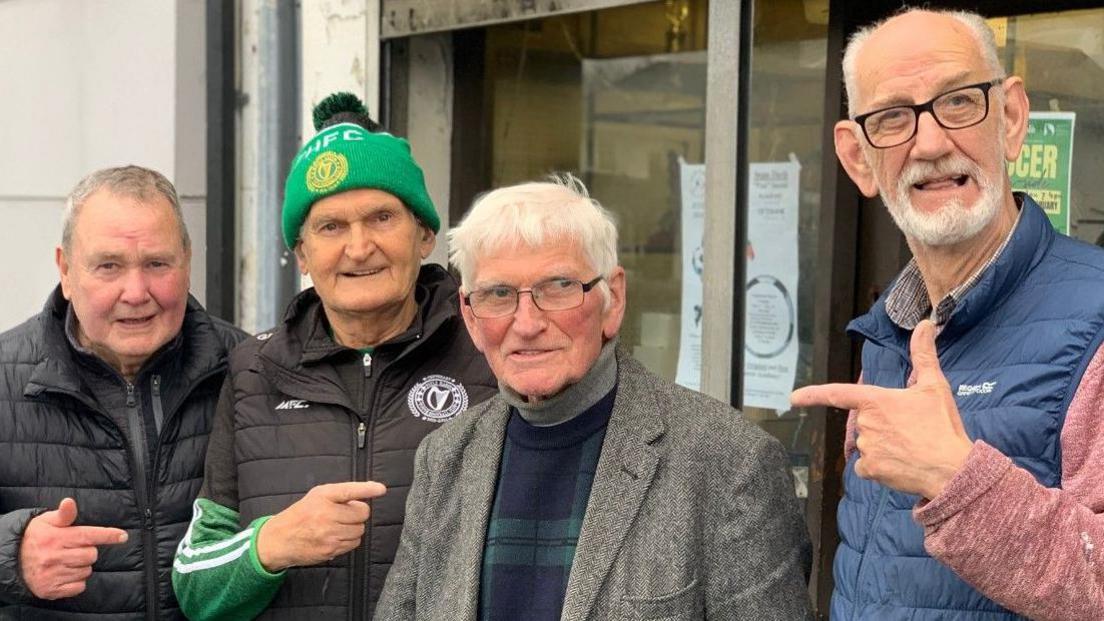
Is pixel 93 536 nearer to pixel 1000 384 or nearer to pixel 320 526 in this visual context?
pixel 320 526

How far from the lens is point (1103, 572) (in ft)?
5.67

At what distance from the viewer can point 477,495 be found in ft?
7.60

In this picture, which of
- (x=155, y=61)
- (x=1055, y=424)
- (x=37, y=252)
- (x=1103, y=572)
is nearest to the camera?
(x=1103, y=572)

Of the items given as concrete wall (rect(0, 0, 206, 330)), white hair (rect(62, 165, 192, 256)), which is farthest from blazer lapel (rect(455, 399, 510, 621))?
concrete wall (rect(0, 0, 206, 330))

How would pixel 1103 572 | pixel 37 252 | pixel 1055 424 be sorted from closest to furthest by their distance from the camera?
pixel 1103 572 < pixel 1055 424 < pixel 37 252

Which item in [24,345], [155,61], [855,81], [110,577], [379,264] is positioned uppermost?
[155,61]

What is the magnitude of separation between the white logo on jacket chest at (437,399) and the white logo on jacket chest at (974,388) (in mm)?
1086

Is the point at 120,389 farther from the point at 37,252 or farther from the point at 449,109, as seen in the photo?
the point at 37,252

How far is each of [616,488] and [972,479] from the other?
25.2 inches

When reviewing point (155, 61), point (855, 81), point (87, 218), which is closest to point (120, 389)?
point (87, 218)

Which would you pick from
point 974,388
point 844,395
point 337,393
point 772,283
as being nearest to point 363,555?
point 337,393

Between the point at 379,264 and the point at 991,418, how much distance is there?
1294 mm

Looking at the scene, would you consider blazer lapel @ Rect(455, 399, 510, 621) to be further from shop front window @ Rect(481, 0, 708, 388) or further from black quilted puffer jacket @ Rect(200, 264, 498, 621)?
shop front window @ Rect(481, 0, 708, 388)

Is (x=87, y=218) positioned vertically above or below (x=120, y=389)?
above
